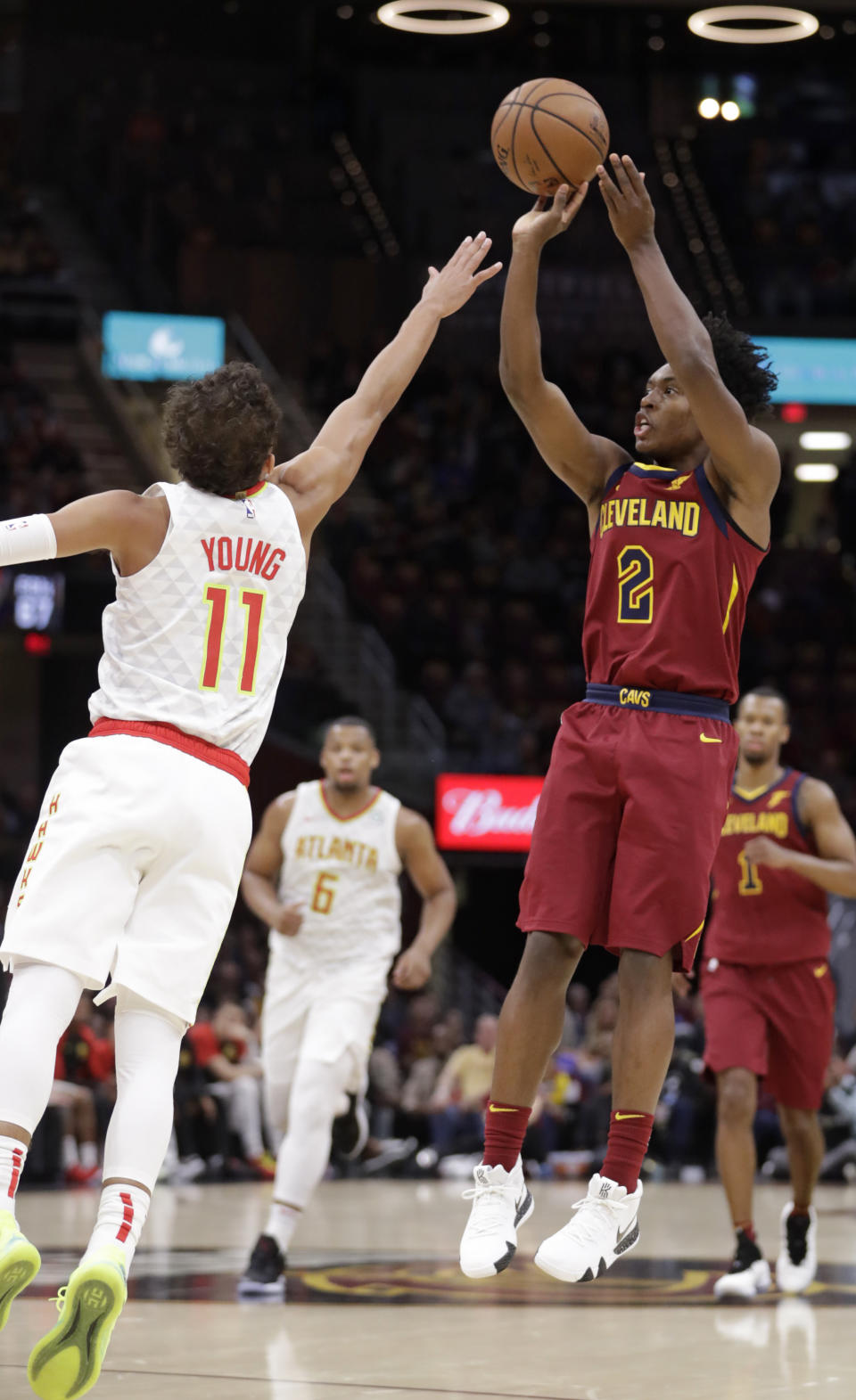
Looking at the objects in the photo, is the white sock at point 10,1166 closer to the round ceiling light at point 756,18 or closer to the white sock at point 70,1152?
the white sock at point 70,1152

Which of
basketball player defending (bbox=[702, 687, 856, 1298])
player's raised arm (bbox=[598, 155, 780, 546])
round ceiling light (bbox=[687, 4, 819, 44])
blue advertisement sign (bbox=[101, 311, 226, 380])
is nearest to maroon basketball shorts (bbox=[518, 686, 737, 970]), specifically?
player's raised arm (bbox=[598, 155, 780, 546])

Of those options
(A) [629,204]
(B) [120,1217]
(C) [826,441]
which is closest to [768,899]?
(A) [629,204]

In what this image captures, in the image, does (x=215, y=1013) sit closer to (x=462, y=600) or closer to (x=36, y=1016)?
(x=462, y=600)

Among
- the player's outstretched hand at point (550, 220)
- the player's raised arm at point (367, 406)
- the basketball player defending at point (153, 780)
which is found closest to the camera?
the basketball player defending at point (153, 780)

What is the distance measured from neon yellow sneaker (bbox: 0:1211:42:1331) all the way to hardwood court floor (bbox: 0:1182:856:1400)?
1.01m

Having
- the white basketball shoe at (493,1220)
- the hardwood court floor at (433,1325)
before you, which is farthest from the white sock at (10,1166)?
the white basketball shoe at (493,1220)

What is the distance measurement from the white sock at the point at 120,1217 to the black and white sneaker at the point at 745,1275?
3449 millimetres

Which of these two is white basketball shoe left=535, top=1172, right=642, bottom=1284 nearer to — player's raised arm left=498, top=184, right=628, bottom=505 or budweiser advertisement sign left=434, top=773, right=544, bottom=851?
player's raised arm left=498, top=184, right=628, bottom=505

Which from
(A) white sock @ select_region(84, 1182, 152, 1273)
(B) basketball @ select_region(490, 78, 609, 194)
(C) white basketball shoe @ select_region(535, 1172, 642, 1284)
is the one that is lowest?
(C) white basketball shoe @ select_region(535, 1172, 642, 1284)

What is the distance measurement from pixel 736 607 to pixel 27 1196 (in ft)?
26.3

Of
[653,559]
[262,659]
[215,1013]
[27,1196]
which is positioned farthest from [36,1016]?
[215,1013]

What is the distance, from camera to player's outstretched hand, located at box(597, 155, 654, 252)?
499cm

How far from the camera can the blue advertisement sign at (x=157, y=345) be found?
20.7 metres

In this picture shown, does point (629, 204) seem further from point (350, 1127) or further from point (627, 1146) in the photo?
point (350, 1127)
